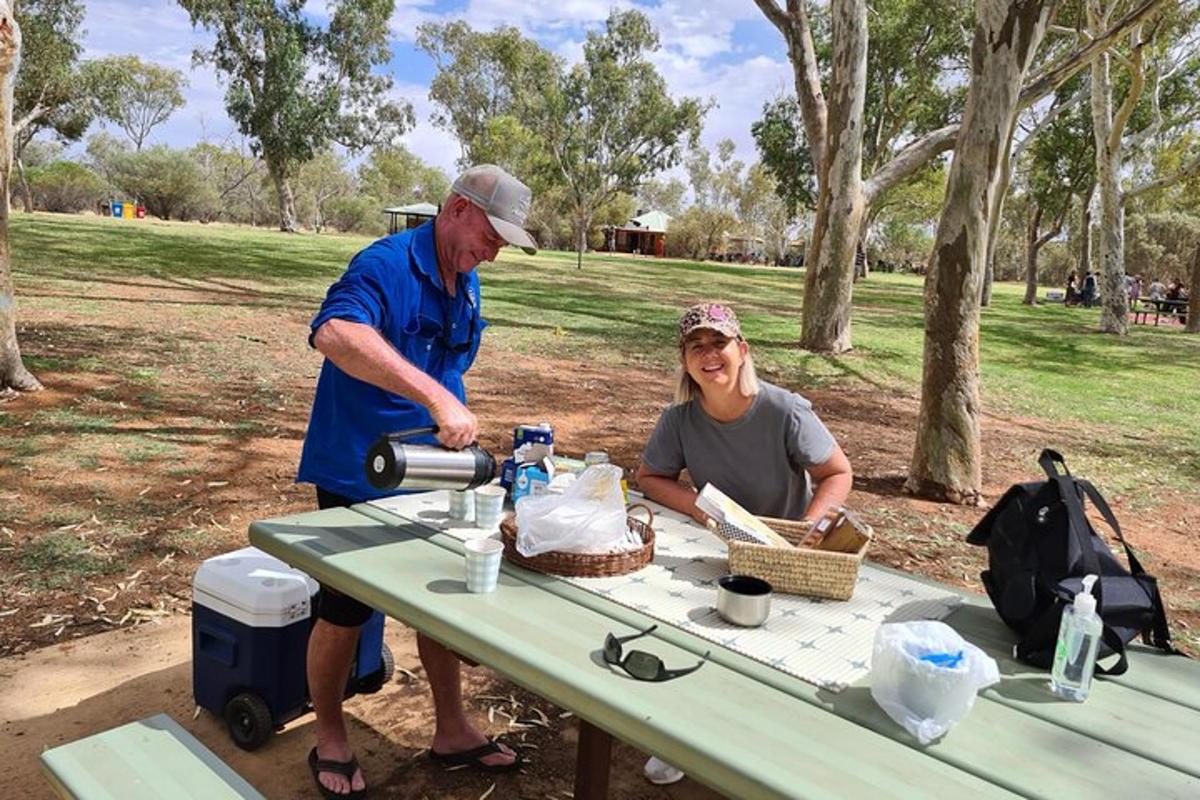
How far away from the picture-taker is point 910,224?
66.4 metres

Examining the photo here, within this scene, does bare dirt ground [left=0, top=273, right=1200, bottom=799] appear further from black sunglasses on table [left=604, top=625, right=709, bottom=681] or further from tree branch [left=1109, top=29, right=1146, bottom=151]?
tree branch [left=1109, top=29, right=1146, bottom=151]

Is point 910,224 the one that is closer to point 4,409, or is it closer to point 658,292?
point 658,292

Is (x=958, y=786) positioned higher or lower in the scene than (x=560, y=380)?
higher

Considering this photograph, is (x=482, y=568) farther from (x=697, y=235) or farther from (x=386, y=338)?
(x=697, y=235)

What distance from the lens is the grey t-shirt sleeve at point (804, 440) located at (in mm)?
2750

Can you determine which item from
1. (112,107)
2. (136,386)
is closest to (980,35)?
(136,386)

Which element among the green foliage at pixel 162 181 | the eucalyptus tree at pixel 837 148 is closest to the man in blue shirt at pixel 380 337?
the eucalyptus tree at pixel 837 148

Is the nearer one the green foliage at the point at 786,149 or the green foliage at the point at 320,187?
the green foliage at the point at 786,149

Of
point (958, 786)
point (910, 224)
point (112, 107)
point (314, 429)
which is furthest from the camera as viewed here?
point (910, 224)

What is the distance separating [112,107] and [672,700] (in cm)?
4236

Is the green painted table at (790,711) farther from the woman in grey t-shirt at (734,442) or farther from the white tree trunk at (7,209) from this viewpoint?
the white tree trunk at (7,209)

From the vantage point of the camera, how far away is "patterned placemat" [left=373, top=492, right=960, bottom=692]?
1709 mm

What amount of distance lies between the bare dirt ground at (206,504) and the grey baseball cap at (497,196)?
1.72m

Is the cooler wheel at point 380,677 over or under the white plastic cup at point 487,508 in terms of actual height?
under
